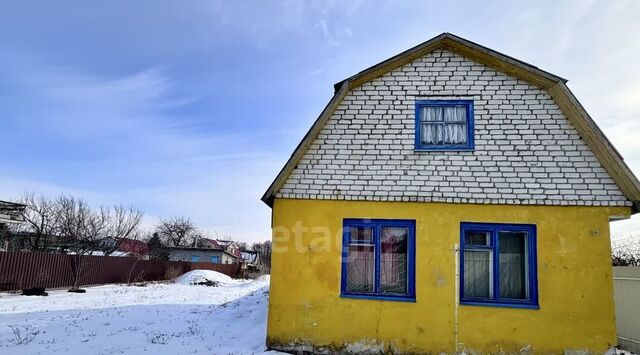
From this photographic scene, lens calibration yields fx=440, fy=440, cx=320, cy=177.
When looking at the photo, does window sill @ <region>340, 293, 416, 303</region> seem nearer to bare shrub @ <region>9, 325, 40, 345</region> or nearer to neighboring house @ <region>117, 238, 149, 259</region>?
bare shrub @ <region>9, 325, 40, 345</region>

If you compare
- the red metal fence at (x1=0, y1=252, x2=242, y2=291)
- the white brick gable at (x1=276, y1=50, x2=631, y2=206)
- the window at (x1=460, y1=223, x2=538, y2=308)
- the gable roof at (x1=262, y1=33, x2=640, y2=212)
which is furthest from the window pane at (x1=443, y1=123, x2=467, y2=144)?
the red metal fence at (x1=0, y1=252, x2=242, y2=291)

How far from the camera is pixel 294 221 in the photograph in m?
8.55

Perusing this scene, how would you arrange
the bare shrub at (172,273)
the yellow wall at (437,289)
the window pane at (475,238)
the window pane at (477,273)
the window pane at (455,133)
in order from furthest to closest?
the bare shrub at (172,273), the window pane at (455,133), the window pane at (475,238), the window pane at (477,273), the yellow wall at (437,289)

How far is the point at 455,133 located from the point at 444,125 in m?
0.27

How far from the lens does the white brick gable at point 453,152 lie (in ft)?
26.6

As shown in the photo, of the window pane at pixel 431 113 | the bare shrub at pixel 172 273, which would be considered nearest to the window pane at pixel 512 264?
the window pane at pixel 431 113

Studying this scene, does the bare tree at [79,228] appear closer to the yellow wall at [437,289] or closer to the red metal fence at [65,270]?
the red metal fence at [65,270]

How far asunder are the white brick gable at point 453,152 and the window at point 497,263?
0.58 meters

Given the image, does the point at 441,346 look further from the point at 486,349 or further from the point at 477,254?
the point at 477,254

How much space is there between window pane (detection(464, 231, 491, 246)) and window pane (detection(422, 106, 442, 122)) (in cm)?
233

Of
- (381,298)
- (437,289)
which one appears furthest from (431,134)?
(381,298)

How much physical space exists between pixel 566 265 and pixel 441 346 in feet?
8.66

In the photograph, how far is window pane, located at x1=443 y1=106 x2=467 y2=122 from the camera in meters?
8.76

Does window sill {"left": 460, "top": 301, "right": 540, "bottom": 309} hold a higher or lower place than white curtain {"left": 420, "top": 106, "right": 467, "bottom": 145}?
lower
